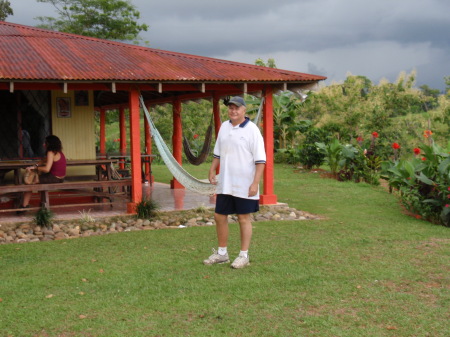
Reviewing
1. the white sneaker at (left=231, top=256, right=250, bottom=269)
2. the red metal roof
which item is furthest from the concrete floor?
the white sneaker at (left=231, top=256, right=250, bottom=269)

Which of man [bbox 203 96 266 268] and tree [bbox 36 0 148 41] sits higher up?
tree [bbox 36 0 148 41]

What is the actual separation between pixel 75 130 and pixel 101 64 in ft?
7.07

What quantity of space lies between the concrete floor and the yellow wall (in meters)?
1.13

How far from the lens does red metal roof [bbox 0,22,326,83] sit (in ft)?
27.0

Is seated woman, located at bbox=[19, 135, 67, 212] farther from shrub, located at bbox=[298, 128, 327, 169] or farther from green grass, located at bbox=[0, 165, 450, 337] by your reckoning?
shrub, located at bbox=[298, 128, 327, 169]

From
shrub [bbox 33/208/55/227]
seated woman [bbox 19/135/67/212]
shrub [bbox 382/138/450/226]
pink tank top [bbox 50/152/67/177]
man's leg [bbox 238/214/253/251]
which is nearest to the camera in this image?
man's leg [bbox 238/214/253/251]

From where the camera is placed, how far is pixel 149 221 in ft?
28.0

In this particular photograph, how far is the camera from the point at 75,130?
35.1 feet

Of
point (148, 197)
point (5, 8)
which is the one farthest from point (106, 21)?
point (148, 197)

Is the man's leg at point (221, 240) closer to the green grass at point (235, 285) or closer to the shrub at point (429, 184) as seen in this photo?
the green grass at point (235, 285)

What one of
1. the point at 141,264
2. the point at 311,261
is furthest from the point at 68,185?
the point at 311,261

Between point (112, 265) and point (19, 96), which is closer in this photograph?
point (112, 265)

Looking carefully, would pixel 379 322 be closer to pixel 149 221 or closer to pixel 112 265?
pixel 112 265

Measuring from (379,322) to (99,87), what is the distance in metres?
6.18
